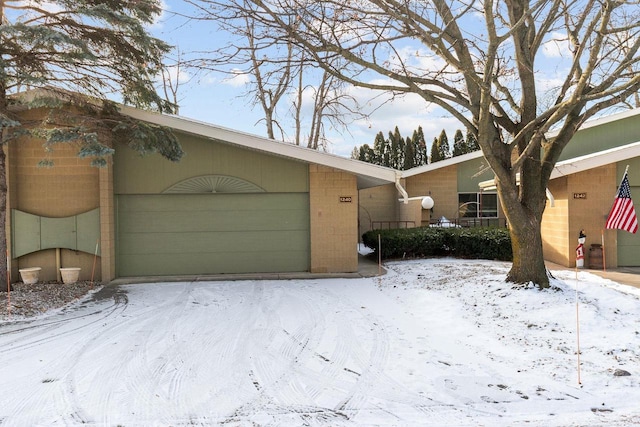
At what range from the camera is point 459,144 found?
97.4 feet

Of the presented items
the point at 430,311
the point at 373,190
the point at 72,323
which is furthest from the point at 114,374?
the point at 373,190

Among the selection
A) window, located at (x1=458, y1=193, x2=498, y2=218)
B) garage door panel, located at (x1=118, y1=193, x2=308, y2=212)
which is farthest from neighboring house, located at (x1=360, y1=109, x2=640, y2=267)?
garage door panel, located at (x1=118, y1=193, x2=308, y2=212)

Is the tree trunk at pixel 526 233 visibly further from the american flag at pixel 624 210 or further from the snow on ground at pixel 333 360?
the american flag at pixel 624 210

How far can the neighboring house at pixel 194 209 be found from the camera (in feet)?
33.3

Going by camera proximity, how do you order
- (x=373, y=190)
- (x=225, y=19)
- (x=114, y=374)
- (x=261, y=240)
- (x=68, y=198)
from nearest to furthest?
(x=114, y=374), (x=225, y=19), (x=68, y=198), (x=261, y=240), (x=373, y=190)

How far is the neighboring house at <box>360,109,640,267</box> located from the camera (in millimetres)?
11203

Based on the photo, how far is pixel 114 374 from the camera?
4574 millimetres

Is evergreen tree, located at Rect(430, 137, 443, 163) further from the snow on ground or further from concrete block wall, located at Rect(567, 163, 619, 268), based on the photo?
the snow on ground

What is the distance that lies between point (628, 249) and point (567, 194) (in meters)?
2.36

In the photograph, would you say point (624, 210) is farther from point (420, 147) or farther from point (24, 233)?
point (420, 147)

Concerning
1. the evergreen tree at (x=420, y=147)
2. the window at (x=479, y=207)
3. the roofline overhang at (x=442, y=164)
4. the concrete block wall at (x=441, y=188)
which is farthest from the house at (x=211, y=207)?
the evergreen tree at (x=420, y=147)

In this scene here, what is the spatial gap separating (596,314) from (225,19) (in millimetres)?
7234

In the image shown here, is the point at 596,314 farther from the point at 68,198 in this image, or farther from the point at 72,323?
the point at 68,198

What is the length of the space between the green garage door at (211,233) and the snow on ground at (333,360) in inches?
104
